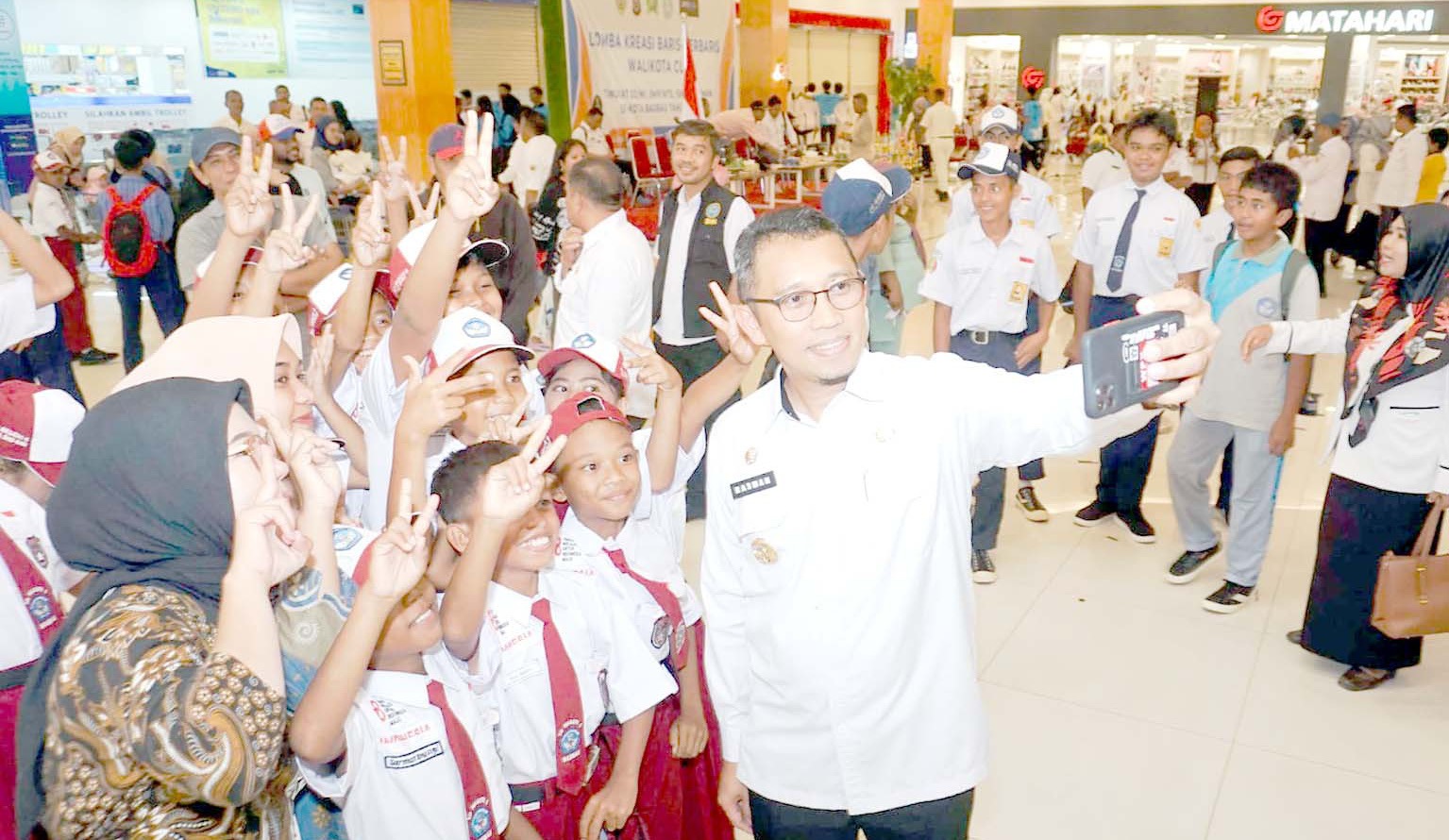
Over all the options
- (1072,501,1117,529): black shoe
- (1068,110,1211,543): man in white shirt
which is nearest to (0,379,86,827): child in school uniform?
(1068,110,1211,543): man in white shirt

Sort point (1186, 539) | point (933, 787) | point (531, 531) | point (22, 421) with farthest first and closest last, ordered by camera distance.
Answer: point (1186, 539), point (22, 421), point (531, 531), point (933, 787)

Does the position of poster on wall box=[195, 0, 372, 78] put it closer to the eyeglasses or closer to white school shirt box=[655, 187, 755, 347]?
white school shirt box=[655, 187, 755, 347]

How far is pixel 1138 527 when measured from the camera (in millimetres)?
4129

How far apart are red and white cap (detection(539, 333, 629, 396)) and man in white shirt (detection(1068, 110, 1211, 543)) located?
2.17 metres

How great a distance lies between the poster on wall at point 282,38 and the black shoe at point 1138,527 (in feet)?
40.8

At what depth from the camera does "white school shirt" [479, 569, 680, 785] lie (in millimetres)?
1746

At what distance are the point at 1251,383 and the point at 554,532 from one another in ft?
8.38

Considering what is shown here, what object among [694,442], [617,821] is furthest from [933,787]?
[694,442]

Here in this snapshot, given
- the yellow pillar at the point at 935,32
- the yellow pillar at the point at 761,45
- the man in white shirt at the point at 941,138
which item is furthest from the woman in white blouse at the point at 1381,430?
the yellow pillar at the point at 935,32

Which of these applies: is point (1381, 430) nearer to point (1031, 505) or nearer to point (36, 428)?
point (1031, 505)

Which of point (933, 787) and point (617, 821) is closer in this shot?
point (933, 787)

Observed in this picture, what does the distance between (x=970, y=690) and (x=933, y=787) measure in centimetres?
16

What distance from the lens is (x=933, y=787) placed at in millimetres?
1534

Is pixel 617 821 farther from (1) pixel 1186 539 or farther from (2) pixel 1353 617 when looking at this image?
(1) pixel 1186 539
